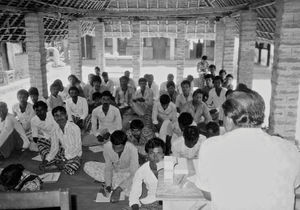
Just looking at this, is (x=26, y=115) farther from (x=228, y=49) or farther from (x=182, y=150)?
(x=228, y=49)

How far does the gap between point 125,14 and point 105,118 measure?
4880 millimetres

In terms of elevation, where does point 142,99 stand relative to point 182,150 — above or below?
above

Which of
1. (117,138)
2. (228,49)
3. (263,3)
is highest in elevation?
(263,3)

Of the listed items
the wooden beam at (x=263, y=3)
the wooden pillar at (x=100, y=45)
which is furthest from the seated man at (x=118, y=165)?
the wooden pillar at (x=100, y=45)

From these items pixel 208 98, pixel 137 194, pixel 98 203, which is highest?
pixel 208 98

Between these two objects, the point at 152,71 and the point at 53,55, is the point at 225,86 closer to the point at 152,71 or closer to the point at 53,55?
the point at 152,71

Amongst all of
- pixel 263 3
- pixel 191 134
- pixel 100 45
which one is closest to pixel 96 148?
pixel 191 134

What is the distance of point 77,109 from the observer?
7375 millimetres

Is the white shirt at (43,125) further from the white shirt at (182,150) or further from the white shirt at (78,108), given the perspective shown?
the white shirt at (182,150)

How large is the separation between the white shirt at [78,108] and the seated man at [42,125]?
994mm

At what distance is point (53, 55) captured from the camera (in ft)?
77.0

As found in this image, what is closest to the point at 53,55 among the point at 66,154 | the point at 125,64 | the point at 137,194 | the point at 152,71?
the point at 125,64

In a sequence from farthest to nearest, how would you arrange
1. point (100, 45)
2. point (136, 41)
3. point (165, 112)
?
point (100, 45) < point (136, 41) < point (165, 112)

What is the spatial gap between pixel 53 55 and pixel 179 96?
1768cm
